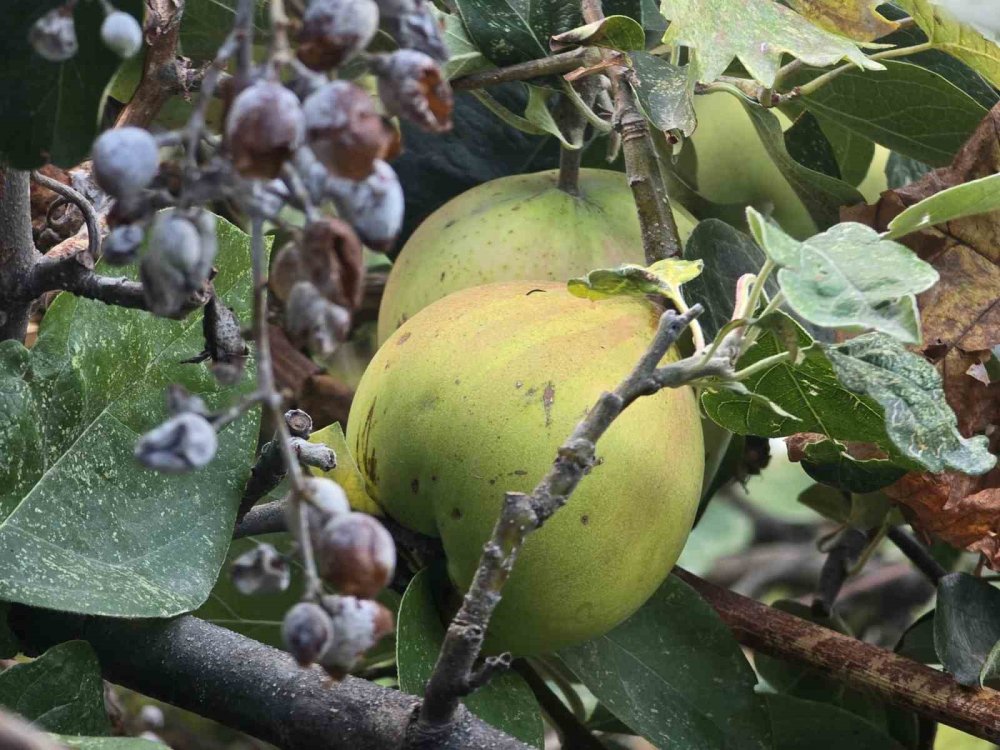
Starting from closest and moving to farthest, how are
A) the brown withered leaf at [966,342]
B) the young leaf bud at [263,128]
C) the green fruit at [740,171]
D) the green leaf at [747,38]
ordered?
the young leaf bud at [263,128] → the green leaf at [747,38] → the brown withered leaf at [966,342] → the green fruit at [740,171]

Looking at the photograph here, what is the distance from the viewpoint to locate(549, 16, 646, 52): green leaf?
2.24 feet

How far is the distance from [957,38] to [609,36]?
0.25m

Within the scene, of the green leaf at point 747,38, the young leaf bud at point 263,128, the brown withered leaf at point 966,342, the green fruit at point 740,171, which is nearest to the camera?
the young leaf bud at point 263,128

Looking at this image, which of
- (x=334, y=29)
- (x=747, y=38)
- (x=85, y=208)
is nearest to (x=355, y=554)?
(x=334, y=29)

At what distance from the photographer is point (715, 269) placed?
30.2 inches

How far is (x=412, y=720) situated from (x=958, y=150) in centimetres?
57

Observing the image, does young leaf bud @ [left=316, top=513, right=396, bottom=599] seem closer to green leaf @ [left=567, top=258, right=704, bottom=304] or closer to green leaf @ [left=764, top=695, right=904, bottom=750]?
green leaf @ [left=567, top=258, right=704, bottom=304]

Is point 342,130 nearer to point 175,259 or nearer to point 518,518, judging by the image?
point 175,259

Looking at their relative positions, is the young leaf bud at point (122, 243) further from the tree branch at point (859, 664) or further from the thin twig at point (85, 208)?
the tree branch at point (859, 664)

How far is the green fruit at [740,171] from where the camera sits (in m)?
0.96

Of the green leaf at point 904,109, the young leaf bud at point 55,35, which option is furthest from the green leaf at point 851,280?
the green leaf at point 904,109

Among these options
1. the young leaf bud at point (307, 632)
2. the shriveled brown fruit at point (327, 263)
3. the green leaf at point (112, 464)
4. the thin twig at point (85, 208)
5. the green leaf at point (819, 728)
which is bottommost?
the green leaf at point (819, 728)

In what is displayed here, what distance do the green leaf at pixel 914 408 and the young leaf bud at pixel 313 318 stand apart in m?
0.29

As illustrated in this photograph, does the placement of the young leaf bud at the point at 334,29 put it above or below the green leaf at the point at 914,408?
above
